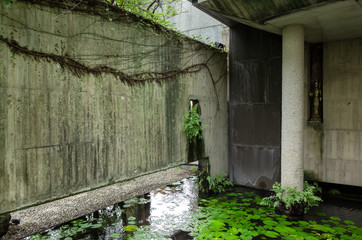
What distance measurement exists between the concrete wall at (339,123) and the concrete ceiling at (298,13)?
3.54 ft

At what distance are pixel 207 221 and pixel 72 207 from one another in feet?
12.6

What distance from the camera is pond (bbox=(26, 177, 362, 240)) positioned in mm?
5750

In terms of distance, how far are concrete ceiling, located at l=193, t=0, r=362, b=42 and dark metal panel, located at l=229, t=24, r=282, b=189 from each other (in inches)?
69.8

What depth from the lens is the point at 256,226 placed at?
20.5ft

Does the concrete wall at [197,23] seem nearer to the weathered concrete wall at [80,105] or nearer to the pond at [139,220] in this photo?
the weathered concrete wall at [80,105]

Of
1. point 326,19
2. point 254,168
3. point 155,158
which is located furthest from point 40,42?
point 254,168

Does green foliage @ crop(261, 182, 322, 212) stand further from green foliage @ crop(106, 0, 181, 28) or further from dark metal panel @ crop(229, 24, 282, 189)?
green foliage @ crop(106, 0, 181, 28)

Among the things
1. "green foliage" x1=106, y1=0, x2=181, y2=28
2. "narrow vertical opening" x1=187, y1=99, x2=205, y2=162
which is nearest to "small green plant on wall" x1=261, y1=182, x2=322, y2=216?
"narrow vertical opening" x1=187, y1=99, x2=205, y2=162

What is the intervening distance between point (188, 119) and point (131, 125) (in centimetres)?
225

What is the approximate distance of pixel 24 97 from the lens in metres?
4.04

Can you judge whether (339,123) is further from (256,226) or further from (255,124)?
(256,226)

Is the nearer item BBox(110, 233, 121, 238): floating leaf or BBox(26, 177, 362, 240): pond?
BBox(110, 233, 121, 238): floating leaf

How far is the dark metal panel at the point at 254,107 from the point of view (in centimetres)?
905

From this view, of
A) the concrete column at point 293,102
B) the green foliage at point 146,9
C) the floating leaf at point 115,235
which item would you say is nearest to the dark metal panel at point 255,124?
the concrete column at point 293,102
